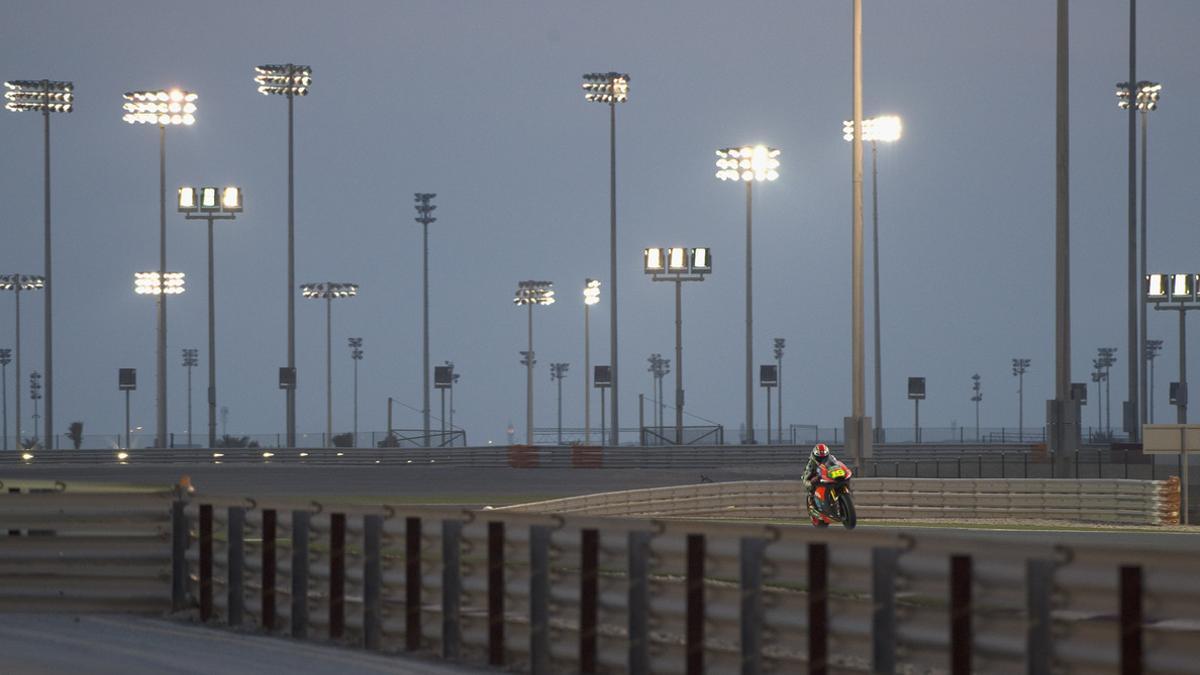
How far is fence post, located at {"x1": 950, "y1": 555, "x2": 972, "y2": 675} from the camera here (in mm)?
8086

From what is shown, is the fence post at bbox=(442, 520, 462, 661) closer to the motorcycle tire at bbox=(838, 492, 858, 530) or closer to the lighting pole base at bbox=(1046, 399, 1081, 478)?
the motorcycle tire at bbox=(838, 492, 858, 530)

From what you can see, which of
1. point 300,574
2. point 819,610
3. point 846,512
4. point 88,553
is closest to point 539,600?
point 819,610

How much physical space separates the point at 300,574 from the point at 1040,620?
245 inches

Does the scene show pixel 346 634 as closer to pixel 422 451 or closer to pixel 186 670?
pixel 186 670

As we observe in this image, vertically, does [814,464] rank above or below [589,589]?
below

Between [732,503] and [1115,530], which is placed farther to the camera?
[732,503]

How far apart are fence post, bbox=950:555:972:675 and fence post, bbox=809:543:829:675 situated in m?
0.89

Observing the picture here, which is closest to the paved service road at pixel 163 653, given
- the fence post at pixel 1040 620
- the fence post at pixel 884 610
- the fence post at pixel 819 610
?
the fence post at pixel 819 610

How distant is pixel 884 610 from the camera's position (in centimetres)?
851

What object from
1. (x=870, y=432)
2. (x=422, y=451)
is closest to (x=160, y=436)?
(x=422, y=451)

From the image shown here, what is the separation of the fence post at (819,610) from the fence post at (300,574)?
181 inches

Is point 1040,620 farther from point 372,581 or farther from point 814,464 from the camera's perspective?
point 814,464

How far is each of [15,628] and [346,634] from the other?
264 cm

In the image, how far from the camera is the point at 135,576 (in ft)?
45.5
